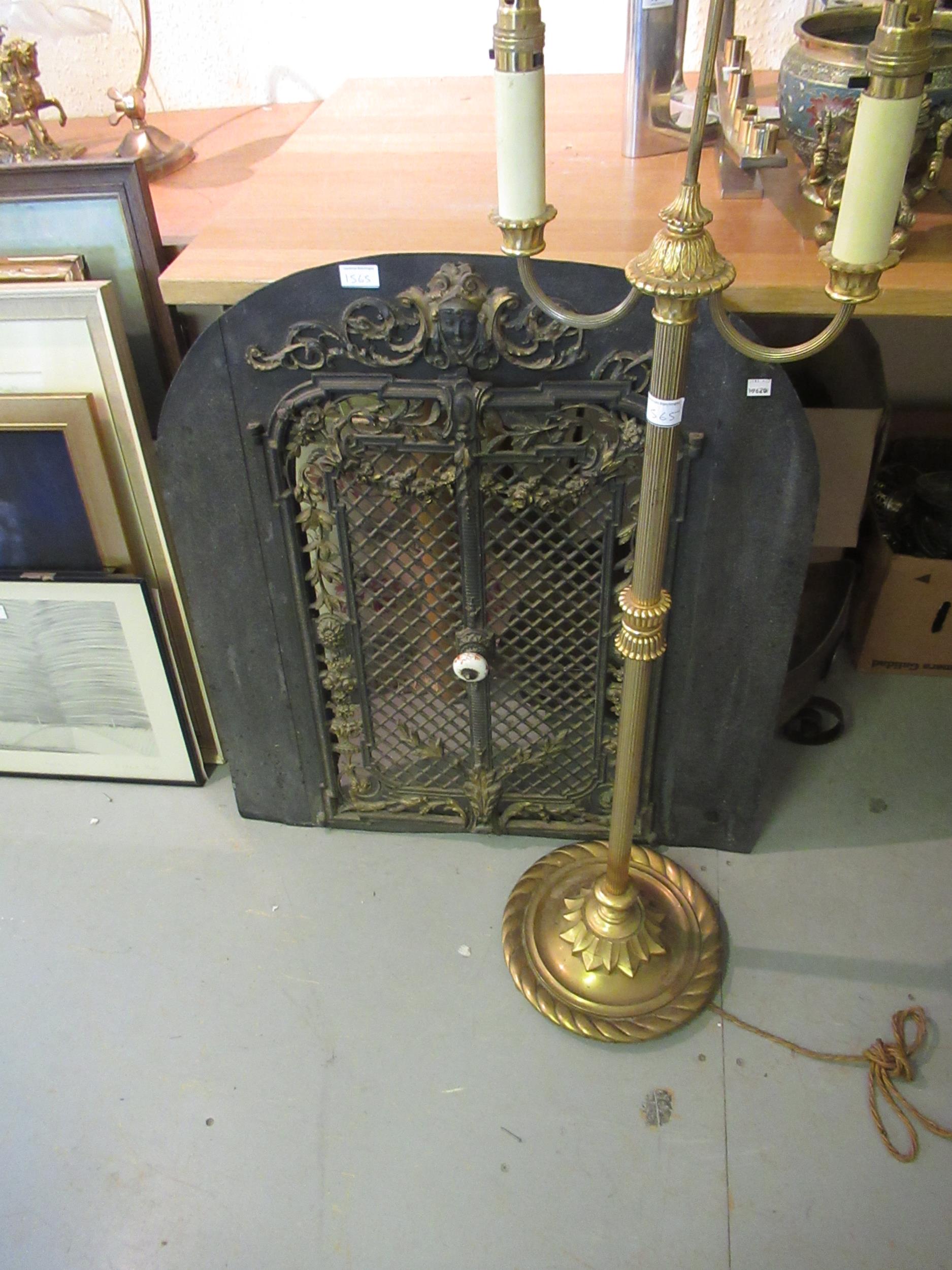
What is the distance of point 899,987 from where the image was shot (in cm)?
150

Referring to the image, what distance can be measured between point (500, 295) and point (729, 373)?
296 millimetres

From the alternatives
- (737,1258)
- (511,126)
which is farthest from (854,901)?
(511,126)

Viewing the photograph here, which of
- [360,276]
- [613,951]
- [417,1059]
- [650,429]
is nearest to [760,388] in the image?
[650,429]

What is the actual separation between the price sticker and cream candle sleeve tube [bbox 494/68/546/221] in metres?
0.43

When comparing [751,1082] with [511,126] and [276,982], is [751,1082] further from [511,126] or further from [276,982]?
[511,126]

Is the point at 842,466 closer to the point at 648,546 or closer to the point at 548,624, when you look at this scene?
the point at 548,624

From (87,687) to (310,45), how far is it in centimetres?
122

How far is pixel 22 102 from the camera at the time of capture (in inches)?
60.9

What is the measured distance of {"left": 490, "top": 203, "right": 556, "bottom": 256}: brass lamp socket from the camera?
0.90 meters

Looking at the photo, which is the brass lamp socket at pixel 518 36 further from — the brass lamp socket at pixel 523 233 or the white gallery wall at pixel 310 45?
the white gallery wall at pixel 310 45

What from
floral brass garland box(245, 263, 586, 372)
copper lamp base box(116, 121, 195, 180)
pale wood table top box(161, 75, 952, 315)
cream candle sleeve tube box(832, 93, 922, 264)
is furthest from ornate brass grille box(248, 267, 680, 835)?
copper lamp base box(116, 121, 195, 180)

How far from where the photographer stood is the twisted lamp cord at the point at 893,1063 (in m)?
1.33

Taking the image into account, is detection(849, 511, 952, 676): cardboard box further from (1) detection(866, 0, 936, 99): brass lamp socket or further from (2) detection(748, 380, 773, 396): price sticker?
(1) detection(866, 0, 936, 99): brass lamp socket

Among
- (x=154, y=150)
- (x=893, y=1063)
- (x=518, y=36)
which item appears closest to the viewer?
(x=518, y=36)
